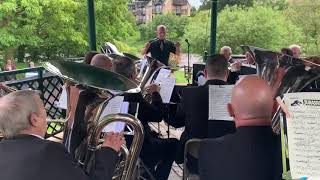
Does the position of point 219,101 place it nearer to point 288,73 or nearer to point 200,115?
point 200,115

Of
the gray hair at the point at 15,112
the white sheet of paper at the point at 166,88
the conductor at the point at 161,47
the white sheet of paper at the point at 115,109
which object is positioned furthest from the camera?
the conductor at the point at 161,47

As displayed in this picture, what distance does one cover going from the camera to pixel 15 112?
1756mm

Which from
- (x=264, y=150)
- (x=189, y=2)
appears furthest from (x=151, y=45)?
(x=189, y=2)

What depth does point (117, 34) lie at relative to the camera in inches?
743

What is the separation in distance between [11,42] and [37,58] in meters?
2.79

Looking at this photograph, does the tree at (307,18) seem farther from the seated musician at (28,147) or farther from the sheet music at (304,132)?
the seated musician at (28,147)

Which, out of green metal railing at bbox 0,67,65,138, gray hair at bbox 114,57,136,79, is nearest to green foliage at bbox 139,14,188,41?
green metal railing at bbox 0,67,65,138

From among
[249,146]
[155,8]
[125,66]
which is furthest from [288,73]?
[155,8]

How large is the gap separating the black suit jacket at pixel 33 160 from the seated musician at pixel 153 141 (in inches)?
70.0

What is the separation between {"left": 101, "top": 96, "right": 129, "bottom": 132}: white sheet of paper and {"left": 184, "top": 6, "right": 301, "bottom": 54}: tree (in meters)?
17.6

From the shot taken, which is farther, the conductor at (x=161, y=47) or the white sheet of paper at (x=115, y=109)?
the conductor at (x=161, y=47)

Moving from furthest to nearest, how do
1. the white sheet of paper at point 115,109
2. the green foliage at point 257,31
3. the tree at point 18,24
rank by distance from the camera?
the green foliage at point 257,31 → the tree at point 18,24 → the white sheet of paper at point 115,109

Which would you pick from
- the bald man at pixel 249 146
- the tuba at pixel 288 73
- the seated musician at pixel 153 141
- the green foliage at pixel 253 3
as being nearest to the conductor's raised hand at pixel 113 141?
the bald man at pixel 249 146

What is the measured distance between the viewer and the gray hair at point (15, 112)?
175 cm
